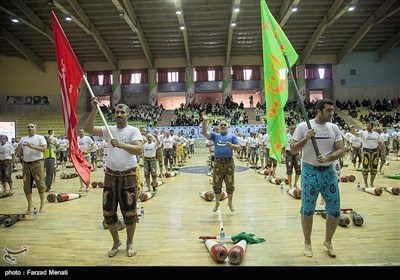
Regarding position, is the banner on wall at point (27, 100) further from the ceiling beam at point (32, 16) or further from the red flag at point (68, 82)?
the red flag at point (68, 82)

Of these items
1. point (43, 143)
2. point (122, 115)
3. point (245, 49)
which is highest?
point (245, 49)

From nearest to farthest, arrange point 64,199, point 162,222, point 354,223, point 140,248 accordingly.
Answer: point 140,248, point 354,223, point 162,222, point 64,199

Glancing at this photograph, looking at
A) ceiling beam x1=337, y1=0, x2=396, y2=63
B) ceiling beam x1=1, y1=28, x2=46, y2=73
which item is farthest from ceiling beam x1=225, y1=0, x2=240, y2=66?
ceiling beam x1=1, y1=28, x2=46, y2=73

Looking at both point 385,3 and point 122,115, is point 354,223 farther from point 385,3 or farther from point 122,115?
point 385,3

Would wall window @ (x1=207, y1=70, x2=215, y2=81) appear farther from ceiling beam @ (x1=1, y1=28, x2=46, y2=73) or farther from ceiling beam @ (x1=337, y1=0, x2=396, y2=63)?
ceiling beam @ (x1=1, y1=28, x2=46, y2=73)

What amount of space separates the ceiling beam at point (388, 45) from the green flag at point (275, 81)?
1165 inches

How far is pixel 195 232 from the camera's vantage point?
5262 millimetres

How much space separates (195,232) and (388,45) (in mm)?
31769

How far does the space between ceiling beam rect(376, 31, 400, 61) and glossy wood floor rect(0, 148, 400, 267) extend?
83.7 ft

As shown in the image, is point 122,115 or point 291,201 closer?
point 122,115
